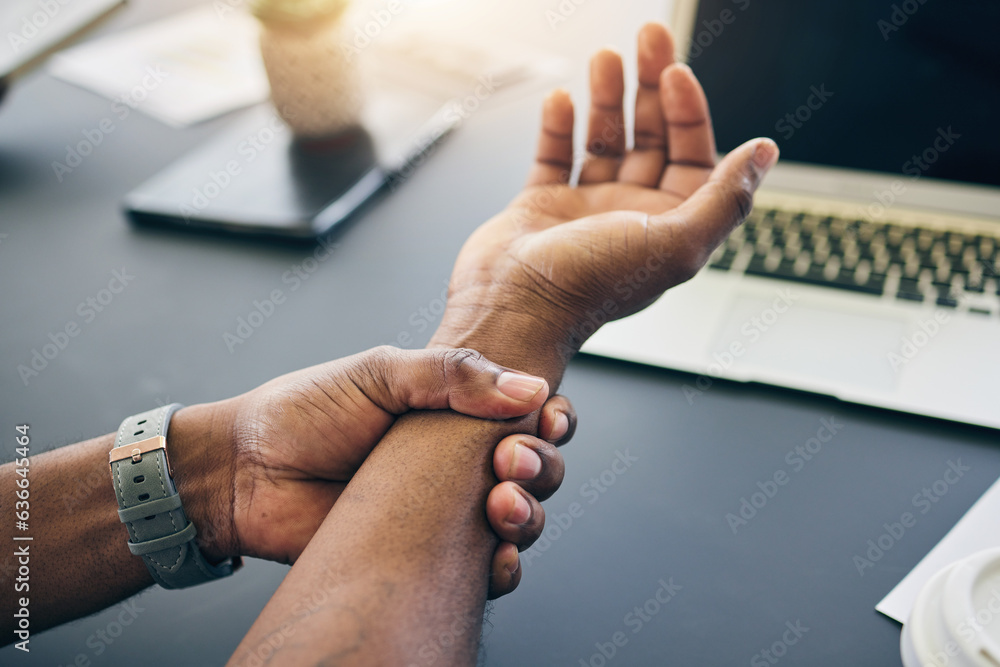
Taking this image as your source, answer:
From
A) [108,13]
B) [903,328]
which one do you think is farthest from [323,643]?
[108,13]

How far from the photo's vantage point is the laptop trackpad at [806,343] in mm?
796

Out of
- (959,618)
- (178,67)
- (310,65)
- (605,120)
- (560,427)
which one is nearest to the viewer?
(959,618)

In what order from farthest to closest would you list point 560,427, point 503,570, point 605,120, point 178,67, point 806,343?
point 178,67
point 605,120
point 806,343
point 560,427
point 503,570

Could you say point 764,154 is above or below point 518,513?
above

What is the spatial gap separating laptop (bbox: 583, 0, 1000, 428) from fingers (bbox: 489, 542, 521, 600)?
31 cm

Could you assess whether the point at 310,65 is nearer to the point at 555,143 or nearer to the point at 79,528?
the point at 555,143

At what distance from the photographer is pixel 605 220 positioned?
2.57ft

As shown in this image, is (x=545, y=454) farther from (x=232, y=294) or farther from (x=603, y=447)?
(x=232, y=294)

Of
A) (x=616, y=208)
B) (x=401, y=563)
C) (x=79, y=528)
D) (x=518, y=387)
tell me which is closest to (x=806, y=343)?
(x=616, y=208)

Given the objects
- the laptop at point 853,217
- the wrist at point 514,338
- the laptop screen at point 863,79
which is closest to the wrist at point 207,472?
the wrist at point 514,338

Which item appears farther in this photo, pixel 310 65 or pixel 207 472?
pixel 310 65

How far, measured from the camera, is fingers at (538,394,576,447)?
707 millimetres

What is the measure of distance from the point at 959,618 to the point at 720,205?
1.42 ft

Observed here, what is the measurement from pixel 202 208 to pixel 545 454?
78 centimetres
